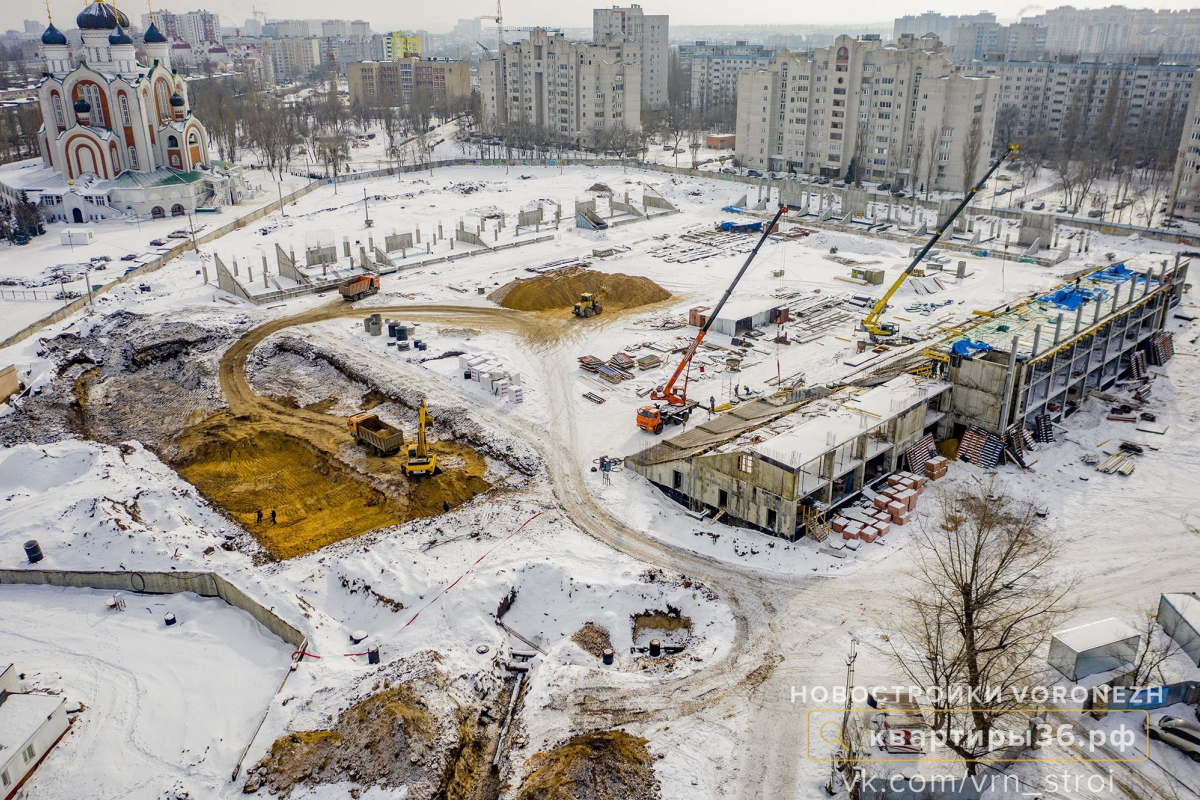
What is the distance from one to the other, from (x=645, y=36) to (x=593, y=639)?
367 feet

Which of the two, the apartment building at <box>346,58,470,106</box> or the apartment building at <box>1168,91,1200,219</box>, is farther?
the apartment building at <box>346,58,470,106</box>

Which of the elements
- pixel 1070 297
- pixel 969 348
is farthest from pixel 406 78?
pixel 969 348

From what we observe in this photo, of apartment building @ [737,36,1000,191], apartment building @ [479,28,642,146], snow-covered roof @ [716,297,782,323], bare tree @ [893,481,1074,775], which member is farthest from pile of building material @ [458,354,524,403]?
apartment building @ [479,28,642,146]

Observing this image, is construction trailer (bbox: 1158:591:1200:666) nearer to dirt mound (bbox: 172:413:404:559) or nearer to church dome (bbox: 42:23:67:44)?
dirt mound (bbox: 172:413:404:559)

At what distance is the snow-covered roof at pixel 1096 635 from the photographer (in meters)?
17.0

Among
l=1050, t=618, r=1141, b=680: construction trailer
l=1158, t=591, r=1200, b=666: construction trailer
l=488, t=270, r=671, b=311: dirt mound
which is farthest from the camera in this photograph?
l=488, t=270, r=671, b=311: dirt mound

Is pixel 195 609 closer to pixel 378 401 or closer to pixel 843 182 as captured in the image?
pixel 378 401

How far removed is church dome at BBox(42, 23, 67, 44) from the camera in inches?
2385

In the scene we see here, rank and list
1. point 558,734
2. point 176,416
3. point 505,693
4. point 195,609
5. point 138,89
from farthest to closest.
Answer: point 138,89, point 176,416, point 195,609, point 505,693, point 558,734

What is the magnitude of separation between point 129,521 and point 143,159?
160 feet

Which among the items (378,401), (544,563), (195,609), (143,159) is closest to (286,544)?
(195,609)

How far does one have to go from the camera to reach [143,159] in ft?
202

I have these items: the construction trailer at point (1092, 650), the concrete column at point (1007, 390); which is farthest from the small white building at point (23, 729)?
the concrete column at point (1007, 390)

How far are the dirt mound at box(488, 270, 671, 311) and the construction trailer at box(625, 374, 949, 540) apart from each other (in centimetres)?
1531
